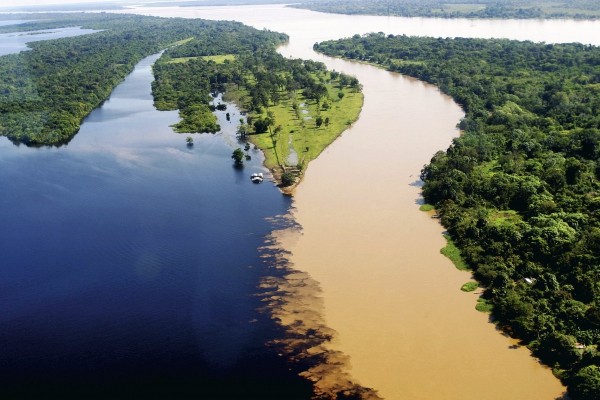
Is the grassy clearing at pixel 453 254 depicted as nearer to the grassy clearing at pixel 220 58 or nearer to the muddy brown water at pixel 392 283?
the muddy brown water at pixel 392 283

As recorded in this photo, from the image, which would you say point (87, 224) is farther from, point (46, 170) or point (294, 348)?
point (294, 348)

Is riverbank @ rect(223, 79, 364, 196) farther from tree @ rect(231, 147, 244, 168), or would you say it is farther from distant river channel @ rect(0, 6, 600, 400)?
tree @ rect(231, 147, 244, 168)

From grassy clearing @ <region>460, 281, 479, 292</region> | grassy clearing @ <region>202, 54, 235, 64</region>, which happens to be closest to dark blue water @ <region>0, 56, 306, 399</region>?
grassy clearing @ <region>460, 281, 479, 292</region>

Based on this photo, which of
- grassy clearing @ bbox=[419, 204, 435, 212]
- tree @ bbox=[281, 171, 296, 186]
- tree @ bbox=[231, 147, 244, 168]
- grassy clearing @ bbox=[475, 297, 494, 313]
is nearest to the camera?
grassy clearing @ bbox=[475, 297, 494, 313]

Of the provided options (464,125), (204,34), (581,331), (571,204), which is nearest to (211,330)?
(581,331)

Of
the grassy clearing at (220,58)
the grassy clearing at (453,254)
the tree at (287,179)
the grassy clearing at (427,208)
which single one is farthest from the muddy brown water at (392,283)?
the grassy clearing at (220,58)

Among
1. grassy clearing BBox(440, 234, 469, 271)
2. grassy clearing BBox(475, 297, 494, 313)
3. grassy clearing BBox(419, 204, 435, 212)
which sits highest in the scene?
grassy clearing BBox(419, 204, 435, 212)
